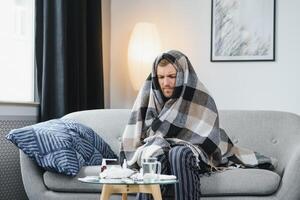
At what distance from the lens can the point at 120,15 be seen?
161 inches

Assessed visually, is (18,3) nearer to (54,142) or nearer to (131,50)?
(131,50)

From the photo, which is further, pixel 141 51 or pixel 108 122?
pixel 141 51

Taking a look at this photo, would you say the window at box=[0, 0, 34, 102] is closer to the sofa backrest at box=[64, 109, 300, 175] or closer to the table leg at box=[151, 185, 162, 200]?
the sofa backrest at box=[64, 109, 300, 175]

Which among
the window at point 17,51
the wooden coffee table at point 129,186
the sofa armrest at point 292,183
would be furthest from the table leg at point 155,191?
the window at point 17,51

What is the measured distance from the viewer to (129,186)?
2.07 meters

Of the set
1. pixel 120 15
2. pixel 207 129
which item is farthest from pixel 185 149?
pixel 120 15

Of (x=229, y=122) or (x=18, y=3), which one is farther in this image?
(x=18, y=3)

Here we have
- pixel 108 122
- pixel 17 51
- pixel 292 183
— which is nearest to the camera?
pixel 292 183

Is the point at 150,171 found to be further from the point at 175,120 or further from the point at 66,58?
the point at 66,58

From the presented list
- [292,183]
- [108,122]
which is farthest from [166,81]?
[292,183]

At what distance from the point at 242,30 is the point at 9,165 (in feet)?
6.16

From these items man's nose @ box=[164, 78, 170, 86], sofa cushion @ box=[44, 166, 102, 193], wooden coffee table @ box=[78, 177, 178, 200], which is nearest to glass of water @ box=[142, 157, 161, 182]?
wooden coffee table @ box=[78, 177, 178, 200]

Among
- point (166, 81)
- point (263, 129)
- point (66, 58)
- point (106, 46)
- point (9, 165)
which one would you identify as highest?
point (106, 46)

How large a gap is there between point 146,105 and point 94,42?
3.76 feet
